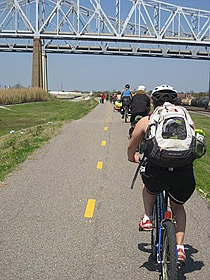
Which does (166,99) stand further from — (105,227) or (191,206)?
(191,206)

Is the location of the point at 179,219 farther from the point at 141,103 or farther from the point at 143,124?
the point at 141,103

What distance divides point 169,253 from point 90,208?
331cm

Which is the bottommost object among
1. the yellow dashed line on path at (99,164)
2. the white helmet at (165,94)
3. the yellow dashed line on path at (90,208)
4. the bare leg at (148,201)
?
the yellow dashed line on path at (99,164)

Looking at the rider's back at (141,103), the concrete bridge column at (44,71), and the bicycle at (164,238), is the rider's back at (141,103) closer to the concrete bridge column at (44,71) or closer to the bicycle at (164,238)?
the bicycle at (164,238)

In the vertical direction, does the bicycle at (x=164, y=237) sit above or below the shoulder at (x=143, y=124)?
below

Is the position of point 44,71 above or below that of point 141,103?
above

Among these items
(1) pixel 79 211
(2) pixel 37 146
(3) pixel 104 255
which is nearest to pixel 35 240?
(3) pixel 104 255

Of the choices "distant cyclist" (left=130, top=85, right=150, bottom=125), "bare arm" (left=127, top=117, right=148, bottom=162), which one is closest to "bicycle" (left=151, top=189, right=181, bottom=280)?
"bare arm" (left=127, top=117, right=148, bottom=162)

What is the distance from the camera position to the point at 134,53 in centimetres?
9875

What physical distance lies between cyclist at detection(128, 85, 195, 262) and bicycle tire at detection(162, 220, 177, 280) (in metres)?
0.15

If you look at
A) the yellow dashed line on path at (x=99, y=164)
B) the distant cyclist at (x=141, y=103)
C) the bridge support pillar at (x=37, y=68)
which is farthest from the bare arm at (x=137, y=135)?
the bridge support pillar at (x=37, y=68)

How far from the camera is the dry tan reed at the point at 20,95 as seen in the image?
5125 cm

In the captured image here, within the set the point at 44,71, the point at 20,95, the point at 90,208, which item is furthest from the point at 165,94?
the point at 44,71

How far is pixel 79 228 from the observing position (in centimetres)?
608
